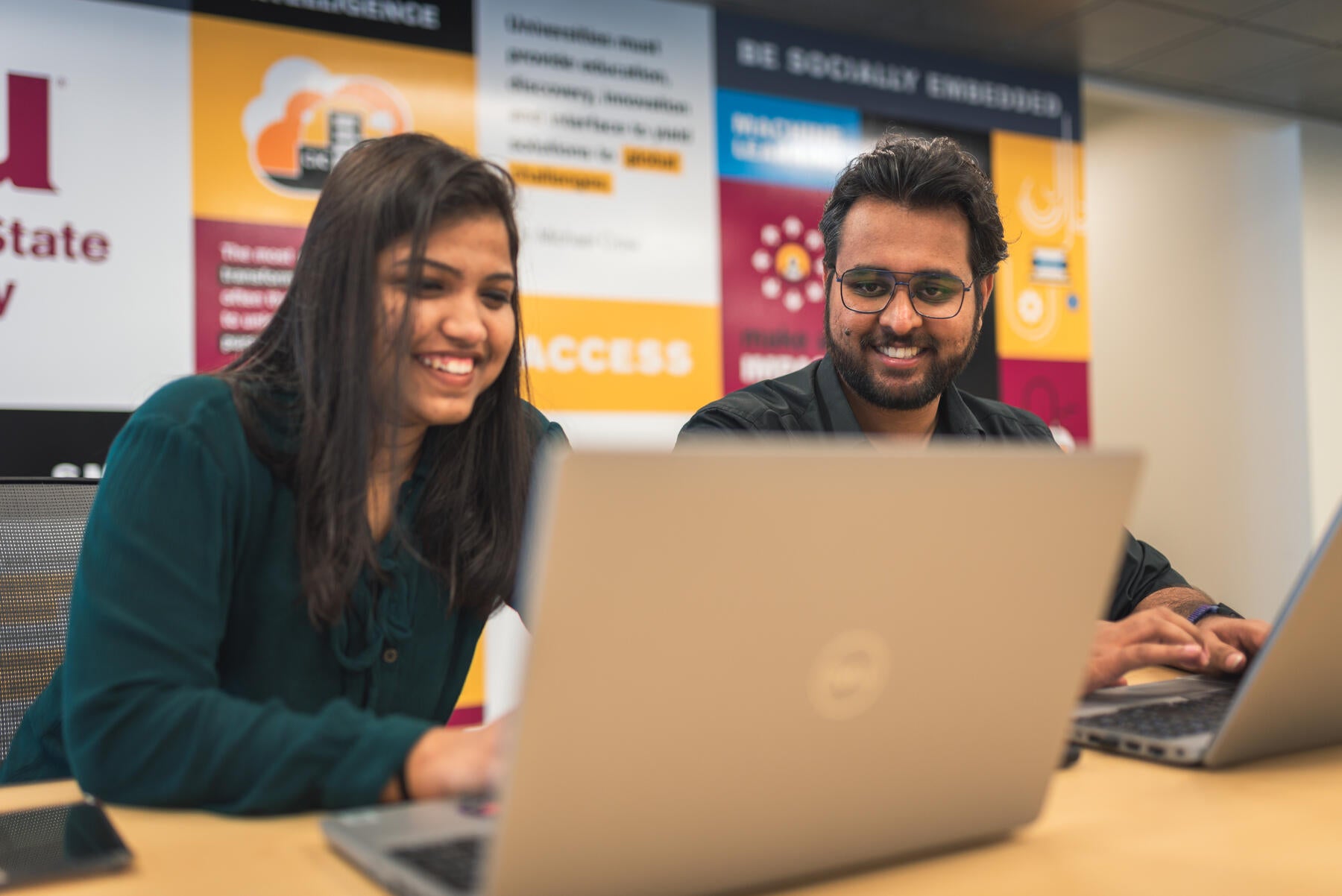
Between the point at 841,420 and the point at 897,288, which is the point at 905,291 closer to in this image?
the point at 897,288

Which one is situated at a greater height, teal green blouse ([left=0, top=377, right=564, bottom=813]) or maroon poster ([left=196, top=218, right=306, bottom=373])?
maroon poster ([left=196, top=218, right=306, bottom=373])

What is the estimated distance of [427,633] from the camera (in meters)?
1.23

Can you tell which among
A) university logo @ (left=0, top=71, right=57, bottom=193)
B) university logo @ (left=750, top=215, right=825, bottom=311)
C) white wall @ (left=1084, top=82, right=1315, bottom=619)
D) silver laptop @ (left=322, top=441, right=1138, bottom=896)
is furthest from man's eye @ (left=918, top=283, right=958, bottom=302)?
white wall @ (left=1084, top=82, right=1315, bottom=619)

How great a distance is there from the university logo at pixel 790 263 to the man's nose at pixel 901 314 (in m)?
1.99

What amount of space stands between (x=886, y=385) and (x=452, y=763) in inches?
45.4

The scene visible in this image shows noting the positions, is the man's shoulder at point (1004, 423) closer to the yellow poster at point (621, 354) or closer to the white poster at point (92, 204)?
the yellow poster at point (621, 354)

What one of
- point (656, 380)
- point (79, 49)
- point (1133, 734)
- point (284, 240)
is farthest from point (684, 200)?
point (1133, 734)

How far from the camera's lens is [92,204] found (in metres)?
2.82

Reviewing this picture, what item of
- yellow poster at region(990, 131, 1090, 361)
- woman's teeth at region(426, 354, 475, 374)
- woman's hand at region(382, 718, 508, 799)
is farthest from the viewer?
yellow poster at region(990, 131, 1090, 361)

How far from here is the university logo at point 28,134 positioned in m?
2.73

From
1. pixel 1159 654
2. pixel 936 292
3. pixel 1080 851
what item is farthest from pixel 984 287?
pixel 1080 851

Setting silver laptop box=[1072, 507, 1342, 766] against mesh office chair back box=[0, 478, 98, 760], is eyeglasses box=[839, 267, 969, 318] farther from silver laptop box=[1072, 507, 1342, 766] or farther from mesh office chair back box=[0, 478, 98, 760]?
mesh office chair back box=[0, 478, 98, 760]

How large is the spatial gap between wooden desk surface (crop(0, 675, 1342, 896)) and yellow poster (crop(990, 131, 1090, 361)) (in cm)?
344

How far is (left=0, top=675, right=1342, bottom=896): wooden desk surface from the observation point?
2.19 feet
